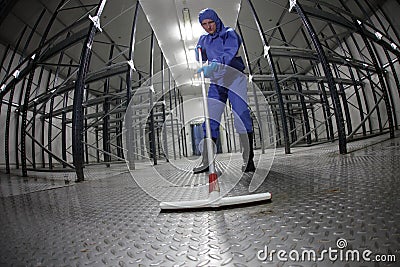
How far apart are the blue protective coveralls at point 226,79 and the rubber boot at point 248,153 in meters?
0.06

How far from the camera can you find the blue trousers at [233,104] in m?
1.47

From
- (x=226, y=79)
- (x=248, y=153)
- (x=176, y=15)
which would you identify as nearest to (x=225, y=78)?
(x=226, y=79)

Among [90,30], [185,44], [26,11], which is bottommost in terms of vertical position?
[26,11]

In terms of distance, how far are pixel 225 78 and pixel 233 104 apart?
21 centimetres

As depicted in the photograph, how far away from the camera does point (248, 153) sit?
4.86 feet

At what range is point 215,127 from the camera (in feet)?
4.81

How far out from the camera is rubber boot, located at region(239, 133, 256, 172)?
1.42 m

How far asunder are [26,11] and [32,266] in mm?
1063

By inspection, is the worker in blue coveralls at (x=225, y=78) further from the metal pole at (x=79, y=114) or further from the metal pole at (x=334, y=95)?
the metal pole at (x=79, y=114)

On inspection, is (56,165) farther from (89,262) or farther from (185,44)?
(185,44)

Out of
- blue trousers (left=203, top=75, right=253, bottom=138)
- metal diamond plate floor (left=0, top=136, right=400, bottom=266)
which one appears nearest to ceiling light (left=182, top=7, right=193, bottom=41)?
blue trousers (left=203, top=75, right=253, bottom=138)

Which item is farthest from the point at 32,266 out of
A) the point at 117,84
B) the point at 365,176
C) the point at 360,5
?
the point at 117,84

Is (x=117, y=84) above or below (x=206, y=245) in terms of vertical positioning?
above

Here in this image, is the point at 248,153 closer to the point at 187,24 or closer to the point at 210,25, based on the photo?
the point at 210,25
